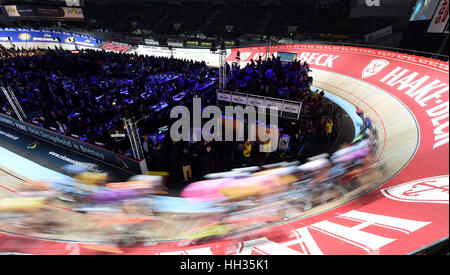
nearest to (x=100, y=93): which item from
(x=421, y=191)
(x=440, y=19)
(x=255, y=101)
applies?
(x=255, y=101)

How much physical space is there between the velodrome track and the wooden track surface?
37 mm

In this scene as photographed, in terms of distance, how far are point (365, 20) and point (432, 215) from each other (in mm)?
26067

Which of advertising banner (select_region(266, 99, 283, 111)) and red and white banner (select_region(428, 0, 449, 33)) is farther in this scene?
red and white banner (select_region(428, 0, 449, 33))

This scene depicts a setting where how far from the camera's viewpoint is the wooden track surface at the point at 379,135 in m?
5.08

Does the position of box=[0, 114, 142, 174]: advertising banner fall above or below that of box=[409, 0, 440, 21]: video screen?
below

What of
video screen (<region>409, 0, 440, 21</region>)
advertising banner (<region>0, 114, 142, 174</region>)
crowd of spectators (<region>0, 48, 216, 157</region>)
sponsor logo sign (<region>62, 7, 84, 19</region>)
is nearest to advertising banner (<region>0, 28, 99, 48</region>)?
sponsor logo sign (<region>62, 7, 84, 19</region>)

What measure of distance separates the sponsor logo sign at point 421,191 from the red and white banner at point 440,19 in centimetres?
1133

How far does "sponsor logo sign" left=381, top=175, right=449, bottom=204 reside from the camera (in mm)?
3225

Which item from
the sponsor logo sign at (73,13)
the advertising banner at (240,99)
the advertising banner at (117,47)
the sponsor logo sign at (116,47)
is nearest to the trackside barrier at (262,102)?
the advertising banner at (240,99)

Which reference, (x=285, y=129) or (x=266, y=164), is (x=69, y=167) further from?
(x=285, y=129)

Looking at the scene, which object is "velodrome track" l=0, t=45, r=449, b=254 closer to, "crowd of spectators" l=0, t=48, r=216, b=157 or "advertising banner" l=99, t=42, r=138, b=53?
"crowd of spectators" l=0, t=48, r=216, b=157

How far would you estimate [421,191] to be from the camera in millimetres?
3809

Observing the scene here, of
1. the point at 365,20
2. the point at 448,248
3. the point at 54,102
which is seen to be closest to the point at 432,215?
the point at 448,248

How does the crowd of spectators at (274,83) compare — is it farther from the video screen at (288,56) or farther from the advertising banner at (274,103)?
the video screen at (288,56)
